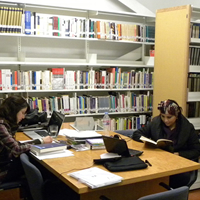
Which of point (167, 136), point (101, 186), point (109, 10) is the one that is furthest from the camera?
point (109, 10)

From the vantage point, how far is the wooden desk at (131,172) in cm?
197

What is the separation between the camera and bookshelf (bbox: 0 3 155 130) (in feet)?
13.6

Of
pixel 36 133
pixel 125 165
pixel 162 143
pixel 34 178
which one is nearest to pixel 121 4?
pixel 36 133

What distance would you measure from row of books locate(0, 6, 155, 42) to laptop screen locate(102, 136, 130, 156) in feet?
7.37

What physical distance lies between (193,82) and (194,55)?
36cm

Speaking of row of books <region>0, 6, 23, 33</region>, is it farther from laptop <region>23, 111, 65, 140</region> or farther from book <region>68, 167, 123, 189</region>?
book <region>68, 167, 123, 189</region>

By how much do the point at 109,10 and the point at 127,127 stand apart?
1.84 meters

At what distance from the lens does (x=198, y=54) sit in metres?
3.94

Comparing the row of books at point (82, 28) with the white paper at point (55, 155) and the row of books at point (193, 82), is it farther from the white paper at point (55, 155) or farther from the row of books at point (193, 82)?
the white paper at point (55, 155)

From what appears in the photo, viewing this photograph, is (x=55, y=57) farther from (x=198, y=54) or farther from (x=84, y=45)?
(x=198, y=54)

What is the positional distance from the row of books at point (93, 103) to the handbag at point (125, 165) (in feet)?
7.23

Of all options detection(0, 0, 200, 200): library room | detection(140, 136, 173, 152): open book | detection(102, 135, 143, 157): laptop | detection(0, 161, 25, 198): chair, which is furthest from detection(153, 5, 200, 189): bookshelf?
detection(0, 161, 25, 198): chair

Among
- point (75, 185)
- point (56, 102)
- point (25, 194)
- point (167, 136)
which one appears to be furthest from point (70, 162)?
point (56, 102)

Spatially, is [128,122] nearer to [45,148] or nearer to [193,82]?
[193,82]
